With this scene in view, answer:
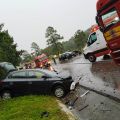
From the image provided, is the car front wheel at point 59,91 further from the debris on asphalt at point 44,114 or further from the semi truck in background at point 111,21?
the semi truck in background at point 111,21

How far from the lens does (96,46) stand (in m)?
27.3

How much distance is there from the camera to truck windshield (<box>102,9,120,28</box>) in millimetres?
11598

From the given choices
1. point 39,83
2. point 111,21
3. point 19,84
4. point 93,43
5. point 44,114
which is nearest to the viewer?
point 111,21

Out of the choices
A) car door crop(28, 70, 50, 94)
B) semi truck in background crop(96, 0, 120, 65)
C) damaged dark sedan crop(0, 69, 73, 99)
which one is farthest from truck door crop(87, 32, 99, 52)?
semi truck in background crop(96, 0, 120, 65)

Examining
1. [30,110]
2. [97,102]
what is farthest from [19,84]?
[97,102]

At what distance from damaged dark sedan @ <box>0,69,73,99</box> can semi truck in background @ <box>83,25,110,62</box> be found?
9178mm

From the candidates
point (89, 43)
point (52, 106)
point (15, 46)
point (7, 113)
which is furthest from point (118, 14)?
point (15, 46)

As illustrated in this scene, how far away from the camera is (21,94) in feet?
59.4

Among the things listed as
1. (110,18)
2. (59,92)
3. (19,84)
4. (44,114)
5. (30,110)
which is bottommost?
(44,114)

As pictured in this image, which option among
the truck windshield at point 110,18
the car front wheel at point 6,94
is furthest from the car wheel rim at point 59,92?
the truck windshield at point 110,18

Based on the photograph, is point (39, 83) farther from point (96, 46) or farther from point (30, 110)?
point (96, 46)

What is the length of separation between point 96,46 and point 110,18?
50.0ft

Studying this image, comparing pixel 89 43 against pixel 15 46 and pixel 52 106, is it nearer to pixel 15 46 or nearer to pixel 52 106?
pixel 52 106

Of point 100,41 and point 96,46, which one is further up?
point 100,41
